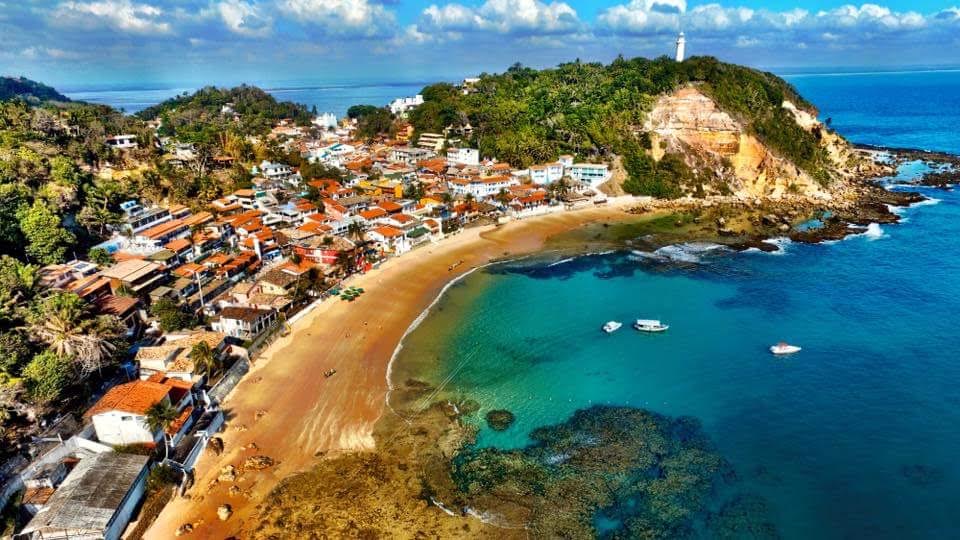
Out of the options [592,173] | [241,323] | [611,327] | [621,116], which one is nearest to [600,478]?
[611,327]

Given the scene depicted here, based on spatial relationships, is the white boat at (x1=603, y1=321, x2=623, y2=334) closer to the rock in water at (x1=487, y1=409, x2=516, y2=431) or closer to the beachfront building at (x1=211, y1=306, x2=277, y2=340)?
the rock in water at (x1=487, y1=409, x2=516, y2=431)

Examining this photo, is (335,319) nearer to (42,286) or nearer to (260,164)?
(42,286)

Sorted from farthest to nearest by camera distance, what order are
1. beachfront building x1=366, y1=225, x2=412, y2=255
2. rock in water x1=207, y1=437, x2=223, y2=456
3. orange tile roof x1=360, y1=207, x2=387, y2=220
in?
orange tile roof x1=360, y1=207, x2=387, y2=220, beachfront building x1=366, y1=225, x2=412, y2=255, rock in water x1=207, y1=437, x2=223, y2=456

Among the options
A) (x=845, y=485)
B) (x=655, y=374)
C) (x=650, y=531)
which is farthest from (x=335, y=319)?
(x=845, y=485)

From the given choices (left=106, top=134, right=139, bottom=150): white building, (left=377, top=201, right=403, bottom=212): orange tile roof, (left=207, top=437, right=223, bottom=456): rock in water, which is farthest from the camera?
(left=106, top=134, right=139, bottom=150): white building

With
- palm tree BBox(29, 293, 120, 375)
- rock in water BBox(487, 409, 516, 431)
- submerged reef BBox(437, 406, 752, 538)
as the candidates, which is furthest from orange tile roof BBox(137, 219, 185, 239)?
submerged reef BBox(437, 406, 752, 538)

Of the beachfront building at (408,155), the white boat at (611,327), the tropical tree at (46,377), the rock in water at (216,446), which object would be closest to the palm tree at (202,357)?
the rock in water at (216,446)

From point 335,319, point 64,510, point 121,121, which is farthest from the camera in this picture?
point 121,121
